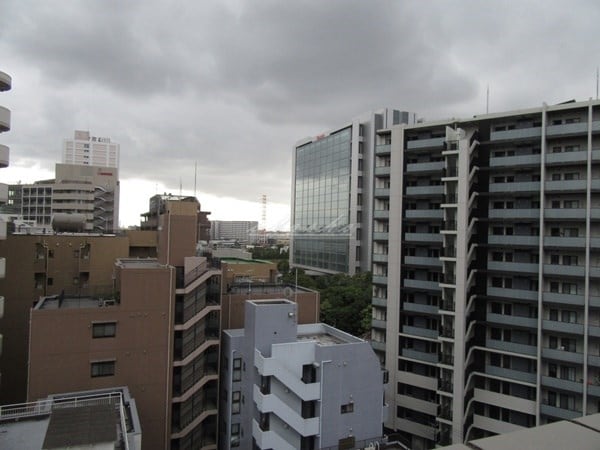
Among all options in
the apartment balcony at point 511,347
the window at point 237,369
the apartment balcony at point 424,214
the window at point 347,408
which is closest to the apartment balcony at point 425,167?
the apartment balcony at point 424,214

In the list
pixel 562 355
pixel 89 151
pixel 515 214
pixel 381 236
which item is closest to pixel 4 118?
pixel 381 236

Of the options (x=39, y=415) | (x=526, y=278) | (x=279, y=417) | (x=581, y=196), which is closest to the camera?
(x=39, y=415)

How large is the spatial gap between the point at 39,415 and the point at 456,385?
20.7 meters

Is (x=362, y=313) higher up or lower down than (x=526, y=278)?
lower down

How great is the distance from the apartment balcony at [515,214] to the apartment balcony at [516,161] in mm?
2559

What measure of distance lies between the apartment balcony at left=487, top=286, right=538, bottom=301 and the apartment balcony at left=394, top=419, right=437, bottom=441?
29.8 feet

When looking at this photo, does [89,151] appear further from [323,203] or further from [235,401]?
[235,401]

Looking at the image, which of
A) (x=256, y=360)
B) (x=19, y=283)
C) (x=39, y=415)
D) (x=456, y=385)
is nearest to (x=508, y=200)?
(x=456, y=385)

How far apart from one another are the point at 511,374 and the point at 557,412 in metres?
2.74

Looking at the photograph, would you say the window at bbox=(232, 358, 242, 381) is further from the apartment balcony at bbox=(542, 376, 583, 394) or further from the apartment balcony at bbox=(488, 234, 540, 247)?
the apartment balcony at bbox=(542, 376, 583, 394)

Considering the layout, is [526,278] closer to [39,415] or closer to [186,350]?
[186,350]

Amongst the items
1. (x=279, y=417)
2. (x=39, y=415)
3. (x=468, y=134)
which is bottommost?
(x=279, y=417)

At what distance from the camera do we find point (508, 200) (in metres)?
25.7

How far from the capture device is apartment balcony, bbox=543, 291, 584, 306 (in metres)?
22.5
